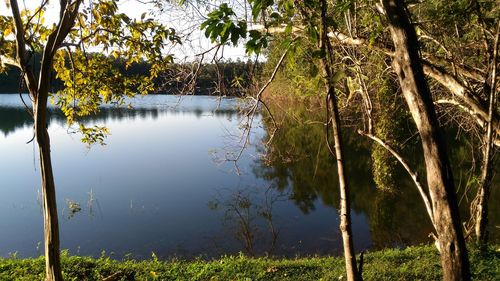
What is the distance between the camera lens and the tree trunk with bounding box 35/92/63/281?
3918 mm

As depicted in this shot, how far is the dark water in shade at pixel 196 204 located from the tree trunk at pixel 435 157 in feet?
9.21

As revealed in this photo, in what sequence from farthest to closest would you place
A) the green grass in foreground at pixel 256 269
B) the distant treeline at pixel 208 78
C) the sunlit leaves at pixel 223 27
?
the green grass in foreground at pixel 256 269 → the distant treeline at pixel 208 78 → the sunlit leaves at pixel 223 27

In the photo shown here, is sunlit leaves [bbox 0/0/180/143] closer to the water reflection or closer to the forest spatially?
the forest

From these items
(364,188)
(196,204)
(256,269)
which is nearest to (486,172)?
(256,269)

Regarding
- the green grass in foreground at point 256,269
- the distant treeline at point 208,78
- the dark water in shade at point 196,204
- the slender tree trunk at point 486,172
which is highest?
the distant treeline at point 208,78

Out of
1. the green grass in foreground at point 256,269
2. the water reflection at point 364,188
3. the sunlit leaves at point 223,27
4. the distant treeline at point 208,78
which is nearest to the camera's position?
the sunlit leaves at point 223,27

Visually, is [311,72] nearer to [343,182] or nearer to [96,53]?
[343,182]

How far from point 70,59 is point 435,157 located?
4.32 meters

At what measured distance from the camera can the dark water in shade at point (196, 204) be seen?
413 inches

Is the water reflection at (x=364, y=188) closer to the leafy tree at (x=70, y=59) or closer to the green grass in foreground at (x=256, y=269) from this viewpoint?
the green grass in foreground at (x=256, y=269)

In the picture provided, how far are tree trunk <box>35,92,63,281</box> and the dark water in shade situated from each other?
1794 millimetres

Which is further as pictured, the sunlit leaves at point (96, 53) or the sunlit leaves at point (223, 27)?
the sunlit leaves at point (96, 53)

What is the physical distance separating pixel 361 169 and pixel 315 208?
479 centimetres

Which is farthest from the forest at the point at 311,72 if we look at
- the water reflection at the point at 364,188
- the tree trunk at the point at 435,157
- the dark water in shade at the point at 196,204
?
the water reflection at the point at 364,188
